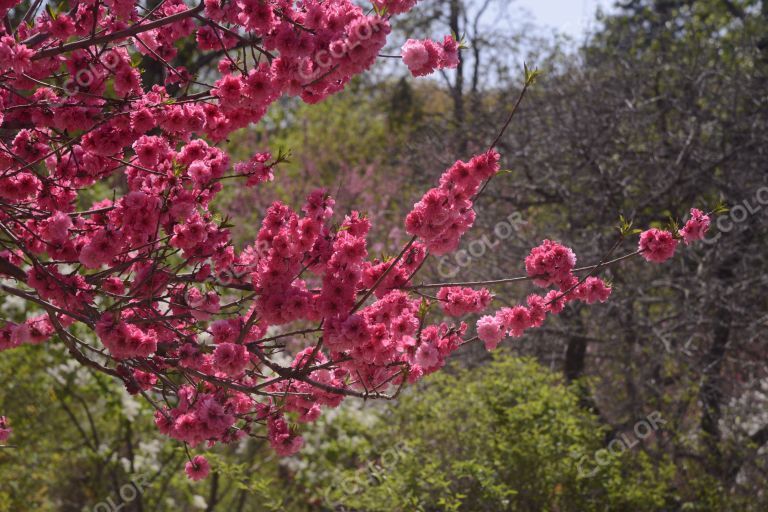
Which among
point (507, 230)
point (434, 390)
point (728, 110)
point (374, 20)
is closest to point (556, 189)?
point (507, 230)

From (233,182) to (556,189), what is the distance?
8.63 m

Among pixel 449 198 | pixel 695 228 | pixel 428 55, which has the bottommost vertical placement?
pixel 695 228

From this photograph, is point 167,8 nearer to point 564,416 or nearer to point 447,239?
point 447,239

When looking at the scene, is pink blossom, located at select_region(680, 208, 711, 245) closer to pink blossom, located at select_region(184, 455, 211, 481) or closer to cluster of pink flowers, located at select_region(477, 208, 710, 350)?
cluster of pink flowers, located at select_region(477, 208, 710, 350)

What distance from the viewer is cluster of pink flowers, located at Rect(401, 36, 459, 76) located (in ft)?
9.52

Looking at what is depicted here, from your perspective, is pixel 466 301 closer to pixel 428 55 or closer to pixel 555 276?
pixel 555 276

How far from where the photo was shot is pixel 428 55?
116 inches

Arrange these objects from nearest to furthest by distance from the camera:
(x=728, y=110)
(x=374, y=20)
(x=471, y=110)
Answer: (x=374, y=20) < (x=728, y=110) < (x=471, y=110)

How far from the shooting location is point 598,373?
859 cm

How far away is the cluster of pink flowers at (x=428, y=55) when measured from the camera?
2.90 m

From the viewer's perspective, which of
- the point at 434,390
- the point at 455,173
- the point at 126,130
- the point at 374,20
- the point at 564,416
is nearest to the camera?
the point at 374,20

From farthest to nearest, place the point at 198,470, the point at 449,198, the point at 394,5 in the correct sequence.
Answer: the point at 198,470 → the point at 449,198 → the point at 394,5

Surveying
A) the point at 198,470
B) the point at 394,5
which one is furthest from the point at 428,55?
the point at 198,470

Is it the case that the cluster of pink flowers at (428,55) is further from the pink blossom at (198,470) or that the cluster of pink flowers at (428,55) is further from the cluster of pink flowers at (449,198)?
the pink blossom at (198,470)
